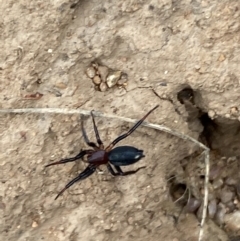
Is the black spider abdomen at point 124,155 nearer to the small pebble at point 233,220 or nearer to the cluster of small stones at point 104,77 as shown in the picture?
the cluster of small stones at point 104,77

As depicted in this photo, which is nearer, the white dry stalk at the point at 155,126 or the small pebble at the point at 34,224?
the white dry stalk at the point at 155,126

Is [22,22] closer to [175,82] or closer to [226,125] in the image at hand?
[175,82]

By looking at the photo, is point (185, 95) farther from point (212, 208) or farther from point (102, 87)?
point (212, 208)

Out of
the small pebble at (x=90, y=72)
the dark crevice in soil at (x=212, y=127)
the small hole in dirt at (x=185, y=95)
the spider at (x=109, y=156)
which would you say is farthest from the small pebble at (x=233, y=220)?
the small pebble at (x=90, y=72)

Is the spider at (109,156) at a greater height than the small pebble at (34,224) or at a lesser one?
greater

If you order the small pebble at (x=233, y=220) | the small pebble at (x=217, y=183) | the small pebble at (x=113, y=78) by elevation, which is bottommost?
the small pebble at (x=233, y=220)

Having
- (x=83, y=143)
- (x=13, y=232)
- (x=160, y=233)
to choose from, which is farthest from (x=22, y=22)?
(x=160, y=233)
